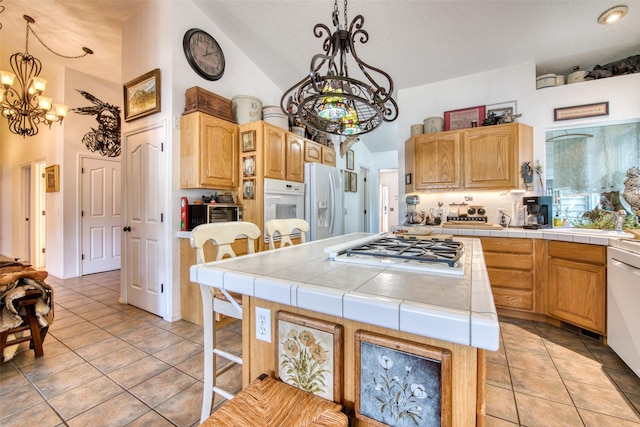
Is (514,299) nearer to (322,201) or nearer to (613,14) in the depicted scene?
(322,201)

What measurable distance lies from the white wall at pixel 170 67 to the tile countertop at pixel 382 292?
1.95 m

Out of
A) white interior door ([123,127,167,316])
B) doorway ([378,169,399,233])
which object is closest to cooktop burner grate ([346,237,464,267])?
white interior door ([123,127,167,316])

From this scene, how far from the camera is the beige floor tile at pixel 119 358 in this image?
1911 mm

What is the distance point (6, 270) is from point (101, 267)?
3.01 m

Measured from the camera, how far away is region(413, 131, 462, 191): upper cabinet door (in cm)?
315

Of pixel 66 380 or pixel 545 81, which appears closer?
pixel 66 380

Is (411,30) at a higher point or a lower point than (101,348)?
higher

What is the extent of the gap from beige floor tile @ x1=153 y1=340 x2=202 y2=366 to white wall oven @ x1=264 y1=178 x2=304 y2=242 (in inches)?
51.9

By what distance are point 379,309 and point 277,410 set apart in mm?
427

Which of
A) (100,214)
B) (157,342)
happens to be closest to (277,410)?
(157,342)

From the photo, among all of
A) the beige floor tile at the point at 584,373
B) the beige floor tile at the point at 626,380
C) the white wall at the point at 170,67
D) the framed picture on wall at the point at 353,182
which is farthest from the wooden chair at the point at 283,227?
the framed picture on wall at the point at 353,182

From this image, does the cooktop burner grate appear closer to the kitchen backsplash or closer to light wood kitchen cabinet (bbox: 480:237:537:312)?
light wood kitchen cabinet (bbox: 480:237:537:312)

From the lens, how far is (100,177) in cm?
466

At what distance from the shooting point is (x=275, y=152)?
3.19 metres
